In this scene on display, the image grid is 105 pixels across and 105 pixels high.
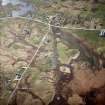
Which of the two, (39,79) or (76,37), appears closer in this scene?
(39,79)

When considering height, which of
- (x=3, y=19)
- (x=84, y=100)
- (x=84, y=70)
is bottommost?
(x=84, y=100)

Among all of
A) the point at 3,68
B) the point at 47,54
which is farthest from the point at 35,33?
the point at 3,68

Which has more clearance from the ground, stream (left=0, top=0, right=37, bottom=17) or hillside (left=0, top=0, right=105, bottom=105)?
stream (left=0, top=0, right=37, bottom=17)

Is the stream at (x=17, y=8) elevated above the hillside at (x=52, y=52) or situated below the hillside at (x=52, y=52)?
above

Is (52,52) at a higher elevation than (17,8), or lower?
lower

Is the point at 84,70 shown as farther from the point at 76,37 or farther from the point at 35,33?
the point at 35,33

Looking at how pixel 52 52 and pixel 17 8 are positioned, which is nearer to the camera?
pixel 52 52

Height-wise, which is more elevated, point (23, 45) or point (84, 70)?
point (23, 45)

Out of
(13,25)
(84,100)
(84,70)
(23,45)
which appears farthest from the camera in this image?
(13,25)

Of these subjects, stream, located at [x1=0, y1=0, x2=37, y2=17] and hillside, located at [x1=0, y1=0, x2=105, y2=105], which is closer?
hillside, located at [x1=0, y1=0, x2=105, y2=105]

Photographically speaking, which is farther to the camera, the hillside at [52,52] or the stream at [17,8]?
the stream at [17,8]

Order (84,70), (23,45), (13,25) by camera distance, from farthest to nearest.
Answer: (13,25), (23,45), (84,70)
